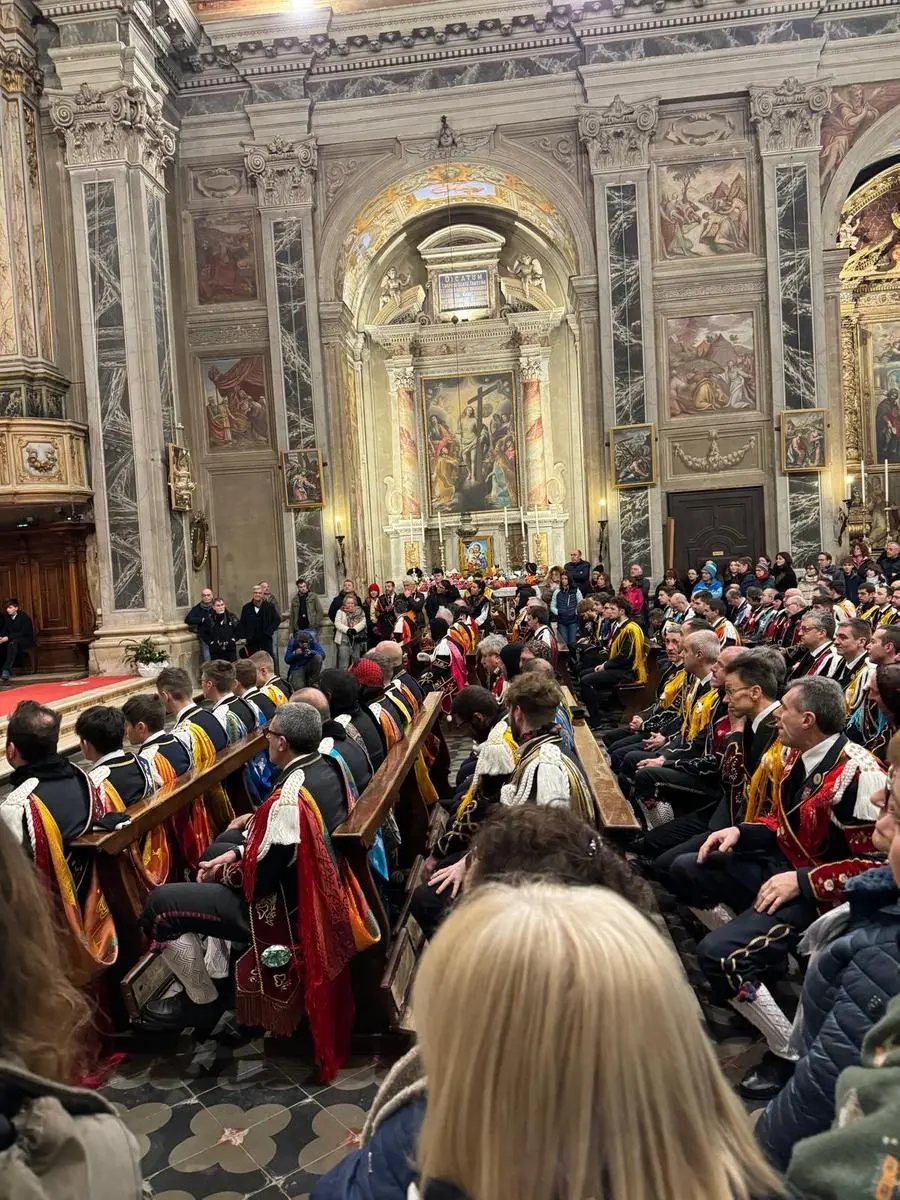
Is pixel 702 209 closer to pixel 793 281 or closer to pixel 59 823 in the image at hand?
pixel 793 281

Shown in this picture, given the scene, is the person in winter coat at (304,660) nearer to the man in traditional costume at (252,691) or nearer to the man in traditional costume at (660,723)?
the man in traditional costume at (252,691)

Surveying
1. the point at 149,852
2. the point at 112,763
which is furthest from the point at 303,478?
the point at 112,763

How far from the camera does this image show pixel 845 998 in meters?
1.92

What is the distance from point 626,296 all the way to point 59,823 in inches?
581

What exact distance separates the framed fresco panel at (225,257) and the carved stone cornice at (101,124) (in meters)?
2.44

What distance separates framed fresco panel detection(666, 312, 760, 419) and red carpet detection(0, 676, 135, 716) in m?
10.8

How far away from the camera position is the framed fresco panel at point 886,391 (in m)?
20.8

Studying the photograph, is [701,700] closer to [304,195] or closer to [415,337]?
[304,195]

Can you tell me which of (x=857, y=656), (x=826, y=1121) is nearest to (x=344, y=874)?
(x=826, y=1121)

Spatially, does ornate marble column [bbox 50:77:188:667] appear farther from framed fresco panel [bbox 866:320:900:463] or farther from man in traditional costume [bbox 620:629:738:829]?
framed fresco panel [bbox 866:320:900:463]

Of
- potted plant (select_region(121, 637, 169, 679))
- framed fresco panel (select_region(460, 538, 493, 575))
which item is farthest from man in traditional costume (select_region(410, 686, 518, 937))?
framed fresco panel (select_region(460, 538, 493, 575))

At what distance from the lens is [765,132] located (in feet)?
50.8

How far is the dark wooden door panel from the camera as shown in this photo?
16.2 m

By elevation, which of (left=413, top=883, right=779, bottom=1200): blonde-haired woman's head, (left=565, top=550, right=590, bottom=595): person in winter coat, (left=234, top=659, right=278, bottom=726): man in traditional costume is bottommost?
(left=234, top=659, right=278, bottom=726): man in traditional costume
